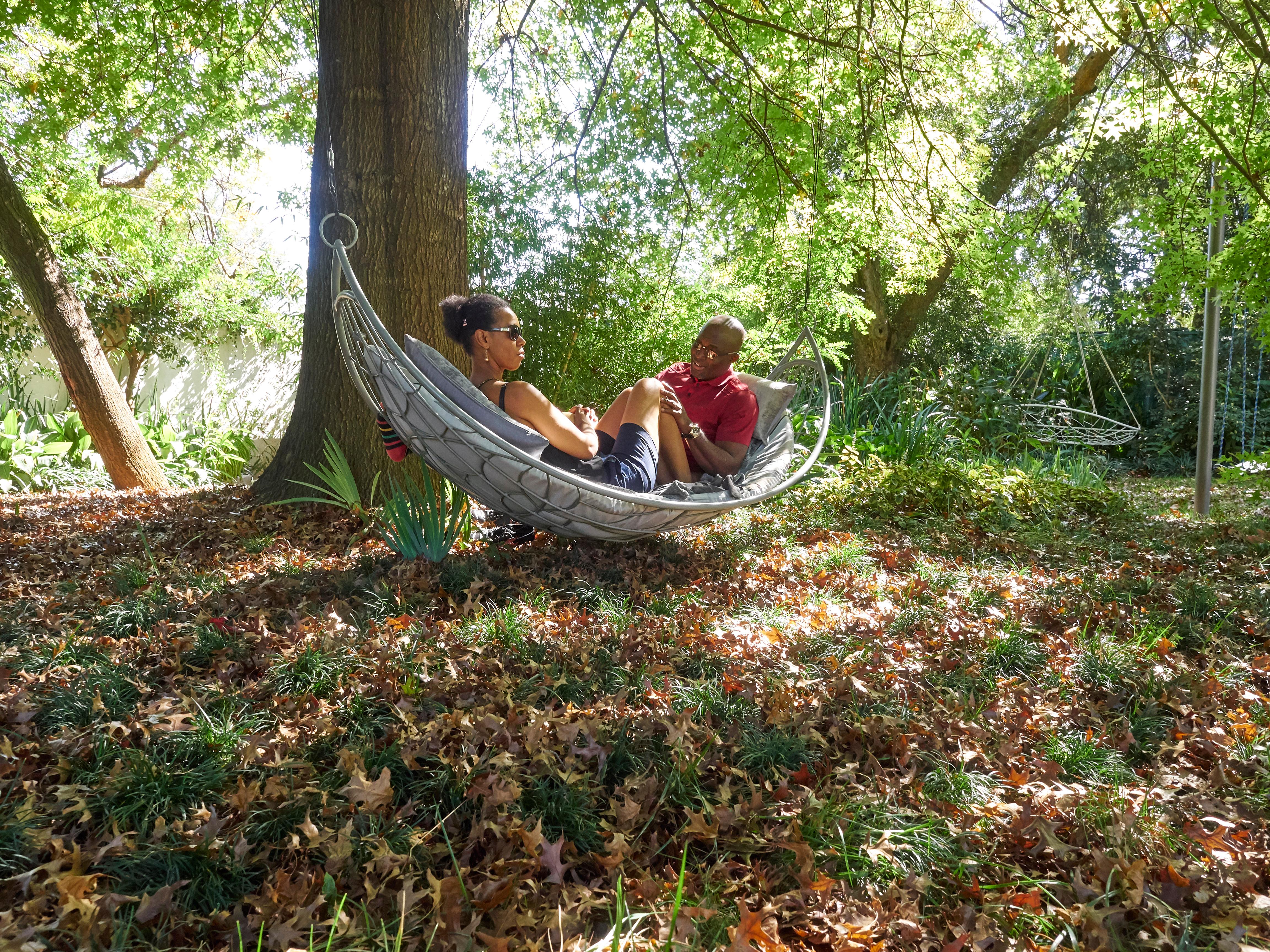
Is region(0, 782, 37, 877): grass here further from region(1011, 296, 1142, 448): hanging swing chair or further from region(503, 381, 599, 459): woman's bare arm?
region(1011, 296, 1142, 448): hanging swing chair

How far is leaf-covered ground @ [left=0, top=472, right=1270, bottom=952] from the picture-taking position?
1430mm

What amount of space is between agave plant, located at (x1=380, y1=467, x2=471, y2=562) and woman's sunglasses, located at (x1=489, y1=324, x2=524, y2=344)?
639 mm

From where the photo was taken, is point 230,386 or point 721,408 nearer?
point 721,408

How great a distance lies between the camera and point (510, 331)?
10.9 ft

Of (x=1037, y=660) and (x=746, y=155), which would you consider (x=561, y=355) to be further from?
(x=1037, y=660)

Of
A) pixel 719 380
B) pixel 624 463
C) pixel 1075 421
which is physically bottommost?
pixel 624 463

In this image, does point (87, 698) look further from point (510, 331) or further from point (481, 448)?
point (510, 331)

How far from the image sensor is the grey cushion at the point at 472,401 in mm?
2965

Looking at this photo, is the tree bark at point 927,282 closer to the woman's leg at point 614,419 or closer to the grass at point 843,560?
the grass at point 843,560

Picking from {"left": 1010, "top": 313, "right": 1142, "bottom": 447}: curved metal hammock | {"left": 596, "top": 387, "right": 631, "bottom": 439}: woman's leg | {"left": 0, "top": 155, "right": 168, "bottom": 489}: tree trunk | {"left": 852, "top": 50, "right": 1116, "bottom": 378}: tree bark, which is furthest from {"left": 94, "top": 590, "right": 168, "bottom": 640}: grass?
{"left": 1010, "top": 313, "right": 1142, "bottom": 447}: curved metal hammock

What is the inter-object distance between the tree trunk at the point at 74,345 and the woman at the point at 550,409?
374 centimetres

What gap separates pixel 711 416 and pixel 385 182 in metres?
1.94

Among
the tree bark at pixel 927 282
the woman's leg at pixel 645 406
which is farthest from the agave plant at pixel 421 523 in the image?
the tree bark at pixel 927 282

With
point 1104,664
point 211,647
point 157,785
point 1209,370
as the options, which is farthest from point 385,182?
point 1209,370
